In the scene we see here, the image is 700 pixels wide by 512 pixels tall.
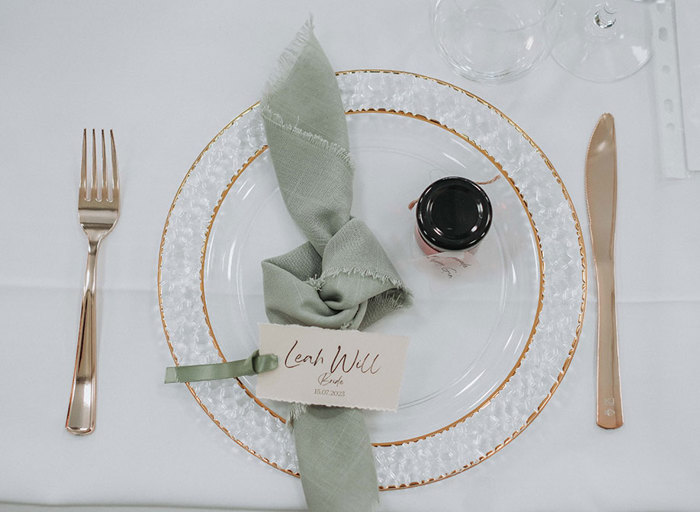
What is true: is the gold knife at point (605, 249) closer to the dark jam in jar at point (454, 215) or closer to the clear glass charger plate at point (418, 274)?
the clear glass charger plate at point (418, 274)

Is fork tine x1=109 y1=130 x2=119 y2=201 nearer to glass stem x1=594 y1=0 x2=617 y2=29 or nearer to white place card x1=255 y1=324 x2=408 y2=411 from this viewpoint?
white place card x1=255 y1=324 x2=408 y2=411

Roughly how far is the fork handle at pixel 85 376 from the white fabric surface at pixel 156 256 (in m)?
0.01

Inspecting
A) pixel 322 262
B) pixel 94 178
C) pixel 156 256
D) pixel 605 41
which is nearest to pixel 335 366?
pixel 322 262

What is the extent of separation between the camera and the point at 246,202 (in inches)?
24.4

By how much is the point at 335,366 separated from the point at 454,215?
0.18 m

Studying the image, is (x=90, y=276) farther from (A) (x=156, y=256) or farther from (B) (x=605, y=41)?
(B) (x=605, y=41)

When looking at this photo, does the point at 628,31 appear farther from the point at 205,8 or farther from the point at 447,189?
the point at 205,8

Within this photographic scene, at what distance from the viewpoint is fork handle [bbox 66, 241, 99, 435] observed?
0.58 meters

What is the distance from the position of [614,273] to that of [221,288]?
42 cm

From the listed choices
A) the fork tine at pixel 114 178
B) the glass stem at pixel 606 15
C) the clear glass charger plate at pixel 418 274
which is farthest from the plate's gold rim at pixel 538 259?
the glass stem at pixel 606 15

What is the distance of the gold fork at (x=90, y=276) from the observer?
59cm

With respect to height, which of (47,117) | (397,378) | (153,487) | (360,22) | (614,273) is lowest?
(153,487)

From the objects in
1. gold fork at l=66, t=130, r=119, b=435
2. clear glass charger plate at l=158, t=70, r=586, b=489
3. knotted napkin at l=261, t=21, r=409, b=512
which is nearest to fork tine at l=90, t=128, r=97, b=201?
gold fork at l=66, t=130, r=119, b=435

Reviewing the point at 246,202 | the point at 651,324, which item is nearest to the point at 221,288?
the point at 246,202
